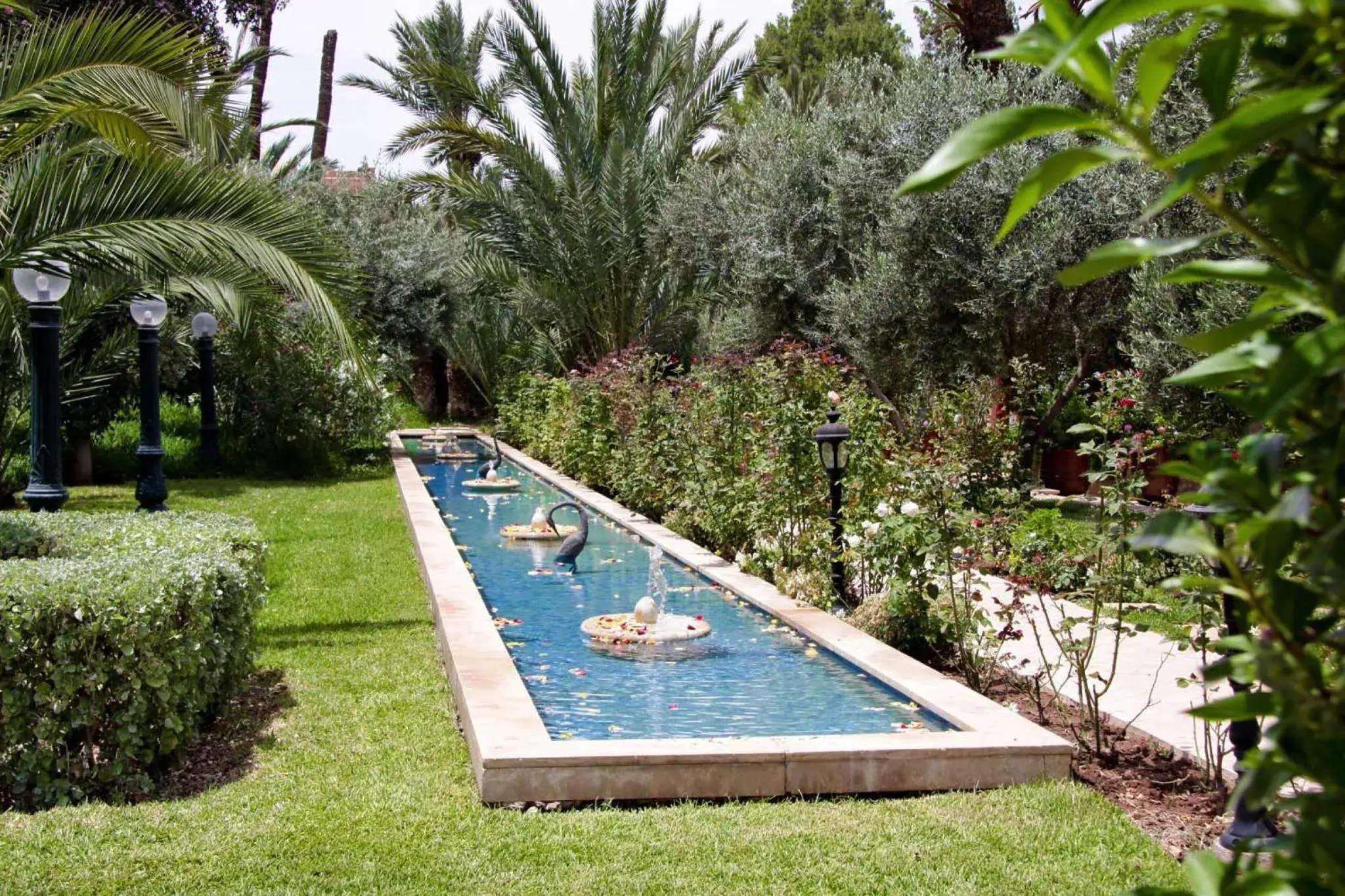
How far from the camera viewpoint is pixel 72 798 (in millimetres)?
4742

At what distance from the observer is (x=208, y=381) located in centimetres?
1680

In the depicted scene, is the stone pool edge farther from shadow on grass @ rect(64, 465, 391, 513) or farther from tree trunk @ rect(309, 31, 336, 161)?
tree trunk @ rect(309, 31, 336, 161)

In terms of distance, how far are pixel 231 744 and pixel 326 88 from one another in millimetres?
32254

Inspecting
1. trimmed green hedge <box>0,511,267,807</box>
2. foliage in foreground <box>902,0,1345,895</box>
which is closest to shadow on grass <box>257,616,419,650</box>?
trimmed green hedge <box>0,511,267,807</box>

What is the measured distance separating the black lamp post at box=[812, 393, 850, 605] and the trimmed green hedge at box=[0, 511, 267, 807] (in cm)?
366

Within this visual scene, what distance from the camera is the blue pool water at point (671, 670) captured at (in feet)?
19.1

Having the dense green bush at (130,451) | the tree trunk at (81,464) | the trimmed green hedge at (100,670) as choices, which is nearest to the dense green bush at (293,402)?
the dense green bush at (130,451)

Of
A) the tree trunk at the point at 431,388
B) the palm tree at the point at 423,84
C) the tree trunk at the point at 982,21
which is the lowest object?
the tree trunk at the point at 431,388

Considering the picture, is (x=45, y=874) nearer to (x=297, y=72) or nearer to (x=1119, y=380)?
(x=1119, y=380)

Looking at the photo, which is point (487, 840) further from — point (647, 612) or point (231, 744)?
point (647, 612)

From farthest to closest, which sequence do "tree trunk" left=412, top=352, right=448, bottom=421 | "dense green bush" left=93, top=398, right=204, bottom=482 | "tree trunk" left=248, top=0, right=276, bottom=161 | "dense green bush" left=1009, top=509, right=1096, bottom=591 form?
1. "tree trunk" left=412, top=352, right=448, bottom=421
2. "tree trunk" left=248, top=0, right=276, bottom=161
3. "dense green bush" left=93, top=398, right=204, bottom=482
4. "dense green bush" left=1009, top=509, right=1096, bottom=591

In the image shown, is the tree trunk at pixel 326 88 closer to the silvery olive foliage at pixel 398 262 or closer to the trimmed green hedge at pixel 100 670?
the silvery olive foliage at pixel 398 262

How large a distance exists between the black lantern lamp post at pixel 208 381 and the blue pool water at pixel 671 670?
7.45 m

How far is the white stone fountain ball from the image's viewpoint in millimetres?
7336
